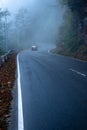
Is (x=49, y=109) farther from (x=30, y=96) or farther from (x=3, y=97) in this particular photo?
(x=3, y=97)

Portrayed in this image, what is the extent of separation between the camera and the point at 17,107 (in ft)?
33.8

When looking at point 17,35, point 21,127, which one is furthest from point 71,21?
point 17,35

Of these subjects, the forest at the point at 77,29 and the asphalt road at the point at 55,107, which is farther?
the forest at the point at 77,29

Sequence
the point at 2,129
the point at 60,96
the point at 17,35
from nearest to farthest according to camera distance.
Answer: the point at 2,129
the point at 60,96
the point at 17,35

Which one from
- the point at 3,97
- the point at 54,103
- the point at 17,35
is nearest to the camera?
the point at 54,103

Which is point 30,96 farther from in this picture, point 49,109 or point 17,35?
point 17,35

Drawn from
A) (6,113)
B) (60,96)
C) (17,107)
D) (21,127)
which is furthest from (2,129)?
(60,96)

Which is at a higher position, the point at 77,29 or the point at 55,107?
the point at 55,107

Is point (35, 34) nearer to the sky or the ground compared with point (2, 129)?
nearer to the ground

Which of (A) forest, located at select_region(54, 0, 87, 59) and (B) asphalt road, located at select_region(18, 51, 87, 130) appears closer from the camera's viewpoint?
(B) asphalt road, located at select_region(18, 51, 87, 130)

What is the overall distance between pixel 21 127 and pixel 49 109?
5.65 feet

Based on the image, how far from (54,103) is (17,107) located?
3.92 feet

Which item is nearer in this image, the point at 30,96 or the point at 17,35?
the point at 30,96

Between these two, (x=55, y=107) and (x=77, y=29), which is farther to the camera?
(x=77, y=29)
